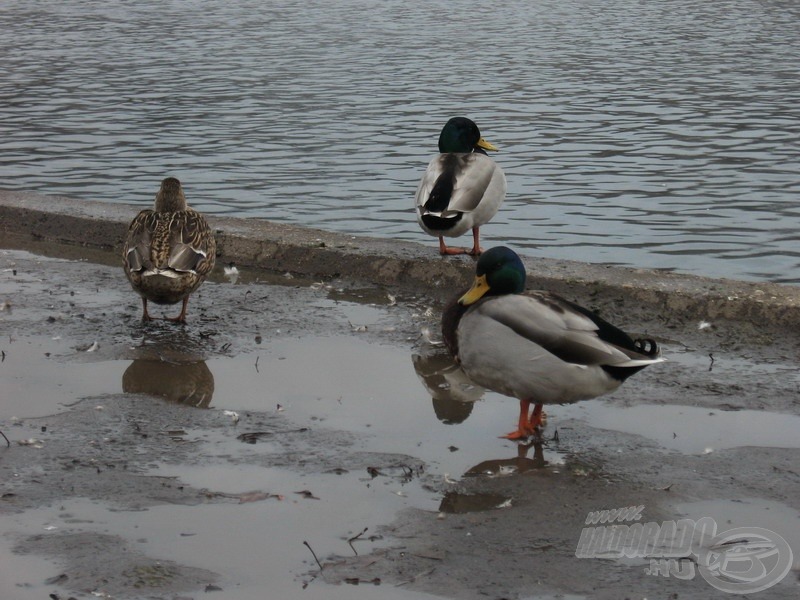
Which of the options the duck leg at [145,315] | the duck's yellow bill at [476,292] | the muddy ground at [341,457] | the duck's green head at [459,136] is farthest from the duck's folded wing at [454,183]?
the duck's yellow bill at [476,292]

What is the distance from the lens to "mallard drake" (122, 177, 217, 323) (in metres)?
6.48

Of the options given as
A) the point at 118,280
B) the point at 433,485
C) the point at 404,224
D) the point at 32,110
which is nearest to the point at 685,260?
the point at 404,224

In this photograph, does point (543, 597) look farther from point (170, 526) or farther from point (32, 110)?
point (32, 110)

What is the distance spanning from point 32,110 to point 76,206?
25.8 ft

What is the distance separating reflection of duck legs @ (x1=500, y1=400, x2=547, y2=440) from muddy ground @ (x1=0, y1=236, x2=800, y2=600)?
7cm

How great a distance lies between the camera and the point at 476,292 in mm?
5336

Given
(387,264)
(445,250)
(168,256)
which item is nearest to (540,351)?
(168,256)

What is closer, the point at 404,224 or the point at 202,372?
the point at 202,372

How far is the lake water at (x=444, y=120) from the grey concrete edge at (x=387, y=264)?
6.94 feet

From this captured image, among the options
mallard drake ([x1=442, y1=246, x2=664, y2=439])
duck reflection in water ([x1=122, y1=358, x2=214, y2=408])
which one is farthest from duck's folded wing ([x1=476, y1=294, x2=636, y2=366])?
duck reflection in water ([x1=122, y1=358, x2=214, y2=408])

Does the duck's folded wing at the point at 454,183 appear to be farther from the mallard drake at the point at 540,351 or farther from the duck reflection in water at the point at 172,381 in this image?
the mallard drake at the point at 540,351

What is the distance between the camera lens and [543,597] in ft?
12.2

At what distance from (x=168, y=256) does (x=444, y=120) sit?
27.7 feet

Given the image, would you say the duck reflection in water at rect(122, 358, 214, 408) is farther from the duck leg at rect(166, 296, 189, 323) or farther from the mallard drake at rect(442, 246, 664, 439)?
the mallard drake at rect(442, 246, 664, 439)
